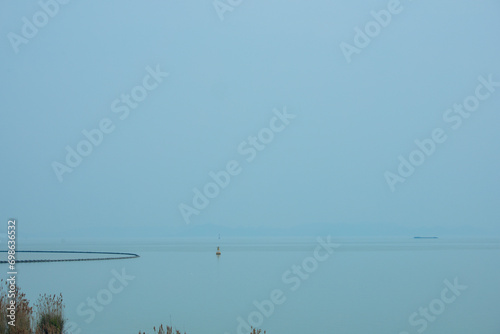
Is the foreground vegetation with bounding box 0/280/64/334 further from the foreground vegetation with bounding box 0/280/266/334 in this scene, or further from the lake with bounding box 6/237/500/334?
the lake with bounding box 6/237/500/334

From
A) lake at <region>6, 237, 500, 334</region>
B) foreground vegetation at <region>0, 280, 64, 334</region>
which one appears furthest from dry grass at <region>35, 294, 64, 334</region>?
lake at <region>6, 237, 500, 334</region>

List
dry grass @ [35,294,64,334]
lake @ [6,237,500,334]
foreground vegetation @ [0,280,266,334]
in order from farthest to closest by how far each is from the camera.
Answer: lake @ [6,237,500,334] < dry grass @ [35,294,64,334] < foreground vegetation @ [0,280,266,334]

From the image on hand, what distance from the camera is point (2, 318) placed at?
763 centimetres

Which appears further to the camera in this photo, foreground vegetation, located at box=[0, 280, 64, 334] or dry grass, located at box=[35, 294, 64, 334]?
dry grass, located at box=[35, 294, 64, 334]

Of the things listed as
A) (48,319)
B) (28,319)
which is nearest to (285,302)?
(48,319)

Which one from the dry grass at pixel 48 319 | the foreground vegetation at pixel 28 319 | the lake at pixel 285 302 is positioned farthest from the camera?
the lake at pixel 285 302

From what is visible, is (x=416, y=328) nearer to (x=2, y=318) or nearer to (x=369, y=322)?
(x=369, y=322)

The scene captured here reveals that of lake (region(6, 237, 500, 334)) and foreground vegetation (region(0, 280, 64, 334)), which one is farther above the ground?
lake (region(6, 237, 500, 334))

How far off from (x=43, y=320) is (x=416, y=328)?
962 cm

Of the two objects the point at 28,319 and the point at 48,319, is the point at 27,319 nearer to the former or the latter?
the point at 28,319

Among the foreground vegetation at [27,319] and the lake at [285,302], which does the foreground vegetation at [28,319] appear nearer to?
the foreground vegetation at [27,319]

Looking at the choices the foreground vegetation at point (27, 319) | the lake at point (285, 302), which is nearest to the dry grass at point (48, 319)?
the foreground vegetation at point (27, 319)

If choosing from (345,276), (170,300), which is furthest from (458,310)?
(345,276)

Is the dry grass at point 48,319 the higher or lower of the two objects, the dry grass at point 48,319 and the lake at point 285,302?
the lower
